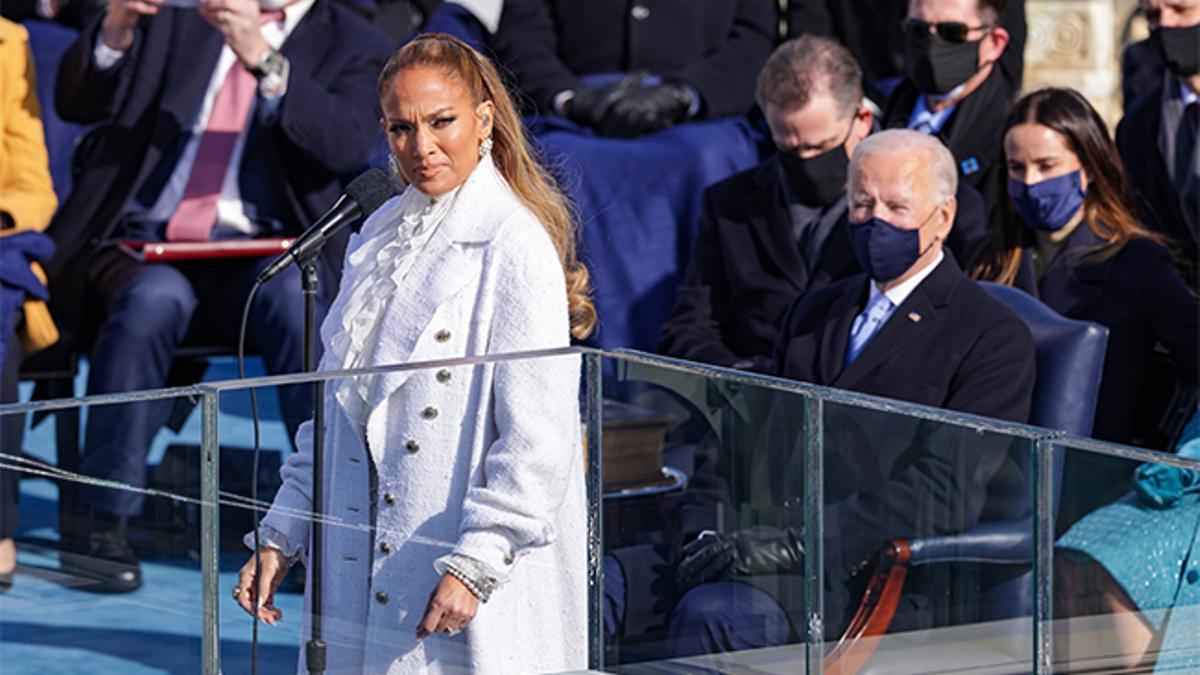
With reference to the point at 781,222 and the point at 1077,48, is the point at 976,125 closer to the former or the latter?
the point at 781,222

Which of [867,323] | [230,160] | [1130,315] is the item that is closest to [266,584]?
[867,323]

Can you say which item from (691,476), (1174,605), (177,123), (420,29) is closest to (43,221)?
(177,123)

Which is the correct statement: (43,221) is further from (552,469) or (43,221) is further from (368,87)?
(552,469)

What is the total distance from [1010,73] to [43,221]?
266cm

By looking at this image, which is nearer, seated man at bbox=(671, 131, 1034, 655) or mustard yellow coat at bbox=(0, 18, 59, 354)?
seated man at bbox=(671, 131, 1034, 655)

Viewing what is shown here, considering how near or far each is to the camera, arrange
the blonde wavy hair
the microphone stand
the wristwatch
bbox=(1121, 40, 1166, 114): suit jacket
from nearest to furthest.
Answer: the microphone stand < the blonde wavy hair < the wristwatch < bbox=(1121, 40, 1166, 114): suit jacket

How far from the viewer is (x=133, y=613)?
346 centimetres

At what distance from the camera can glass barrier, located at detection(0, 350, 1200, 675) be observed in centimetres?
312

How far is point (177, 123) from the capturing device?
6074 millimetres

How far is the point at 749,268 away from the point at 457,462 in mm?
2392

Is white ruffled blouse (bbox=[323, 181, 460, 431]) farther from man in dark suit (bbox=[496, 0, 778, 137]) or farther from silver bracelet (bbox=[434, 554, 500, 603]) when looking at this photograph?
man in dark suit (bbox=[496, 0, 778, 137])

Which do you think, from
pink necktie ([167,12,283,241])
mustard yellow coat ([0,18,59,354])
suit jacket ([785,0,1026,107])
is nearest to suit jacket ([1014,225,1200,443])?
suit jacket ([785,0,1026,107])

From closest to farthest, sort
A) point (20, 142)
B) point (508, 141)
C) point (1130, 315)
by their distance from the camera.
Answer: point (508, 141) < point (1130, 315) < point (20, 142)

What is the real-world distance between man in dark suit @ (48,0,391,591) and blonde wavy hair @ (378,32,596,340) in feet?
7.62
